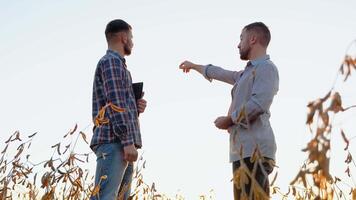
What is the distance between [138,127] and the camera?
364 centimetres

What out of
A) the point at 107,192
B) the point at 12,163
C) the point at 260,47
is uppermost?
the point at 260,47

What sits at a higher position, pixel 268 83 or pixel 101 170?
pixel 268 83

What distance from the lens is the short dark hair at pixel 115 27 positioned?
3.89 m

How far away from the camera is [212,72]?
13.6 ft

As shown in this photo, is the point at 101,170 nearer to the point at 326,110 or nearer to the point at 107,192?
the point at 107,192

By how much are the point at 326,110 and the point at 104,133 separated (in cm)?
264

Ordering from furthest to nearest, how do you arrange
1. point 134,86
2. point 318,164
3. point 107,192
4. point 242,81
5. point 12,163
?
1. point 134,86
2. point 242,81
3. point 107,192
4. point 12,163
5. point 318,164

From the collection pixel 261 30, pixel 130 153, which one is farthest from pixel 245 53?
pixel 130 153

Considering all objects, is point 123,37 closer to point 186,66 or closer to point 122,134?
point 186,66

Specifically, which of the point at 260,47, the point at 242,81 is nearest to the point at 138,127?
the point at 242,81

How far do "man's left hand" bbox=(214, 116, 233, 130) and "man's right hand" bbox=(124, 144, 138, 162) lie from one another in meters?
0.59

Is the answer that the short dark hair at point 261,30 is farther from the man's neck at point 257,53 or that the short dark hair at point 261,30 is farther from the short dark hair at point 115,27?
the short dark hair at point 115,27

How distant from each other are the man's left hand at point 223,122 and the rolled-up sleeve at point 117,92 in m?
0.60

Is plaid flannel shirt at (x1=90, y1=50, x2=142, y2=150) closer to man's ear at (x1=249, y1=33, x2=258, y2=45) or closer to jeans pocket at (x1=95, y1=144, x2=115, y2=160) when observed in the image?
jeans pocket at (x1=95, y1=144, x2=115, y2=160)
